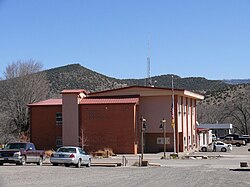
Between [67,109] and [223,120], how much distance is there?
68.4m

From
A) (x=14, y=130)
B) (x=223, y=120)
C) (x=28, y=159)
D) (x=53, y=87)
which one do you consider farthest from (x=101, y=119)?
(x=223, y=120)

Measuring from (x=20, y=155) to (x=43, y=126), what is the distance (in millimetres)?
33355

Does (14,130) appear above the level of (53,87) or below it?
below

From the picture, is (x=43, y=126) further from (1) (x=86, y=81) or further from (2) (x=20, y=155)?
(1) (x=86, y=81)

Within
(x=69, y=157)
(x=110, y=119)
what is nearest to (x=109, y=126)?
(x=110, y=119)

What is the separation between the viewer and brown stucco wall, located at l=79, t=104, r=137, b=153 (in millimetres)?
65250

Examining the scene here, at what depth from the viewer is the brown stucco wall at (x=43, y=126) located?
70.0 meters

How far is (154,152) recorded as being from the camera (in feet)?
225

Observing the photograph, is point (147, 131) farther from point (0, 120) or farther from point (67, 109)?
point (0, 120)

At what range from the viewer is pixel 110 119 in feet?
218

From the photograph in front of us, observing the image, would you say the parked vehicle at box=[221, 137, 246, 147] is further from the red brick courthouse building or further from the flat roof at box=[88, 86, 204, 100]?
the flat roof at box=[88, 86, 204, 100]

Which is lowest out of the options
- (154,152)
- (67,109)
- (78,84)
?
(154,152)

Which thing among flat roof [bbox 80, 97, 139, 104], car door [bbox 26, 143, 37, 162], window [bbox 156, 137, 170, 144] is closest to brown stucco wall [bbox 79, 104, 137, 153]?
flat roof [bbox 80, 97, 139, 104]

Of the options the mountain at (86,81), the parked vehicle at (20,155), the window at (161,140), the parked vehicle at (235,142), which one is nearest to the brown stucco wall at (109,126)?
the window at (161,140)
